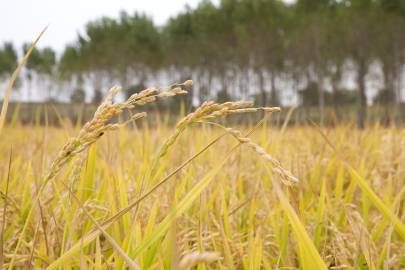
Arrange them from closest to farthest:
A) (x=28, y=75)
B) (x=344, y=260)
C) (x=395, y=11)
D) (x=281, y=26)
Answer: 1. (x=344, y=260)
2. (x=395, y=11)
3. (x=281, y=26)
4. (x=28, y=75)

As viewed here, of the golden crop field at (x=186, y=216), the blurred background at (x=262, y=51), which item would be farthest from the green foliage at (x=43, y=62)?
the golden crop field at (x=186, y=216)

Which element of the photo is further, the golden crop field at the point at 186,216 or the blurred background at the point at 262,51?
the blurred background at the point at 262,51

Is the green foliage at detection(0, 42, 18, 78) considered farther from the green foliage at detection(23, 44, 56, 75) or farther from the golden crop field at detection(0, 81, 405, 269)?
the golden crop field at detection(0, 81, 405, 269)

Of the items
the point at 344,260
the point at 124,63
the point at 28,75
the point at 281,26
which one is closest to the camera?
the point at 344,260

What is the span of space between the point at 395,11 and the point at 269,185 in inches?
963

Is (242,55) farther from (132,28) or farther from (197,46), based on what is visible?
(132,28)

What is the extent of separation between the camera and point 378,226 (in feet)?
3.91

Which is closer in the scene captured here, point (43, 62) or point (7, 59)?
point (43, 62)

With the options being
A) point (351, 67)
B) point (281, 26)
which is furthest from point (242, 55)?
point (351, 67)

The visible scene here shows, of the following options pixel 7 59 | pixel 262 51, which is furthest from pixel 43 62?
pixel 262 51

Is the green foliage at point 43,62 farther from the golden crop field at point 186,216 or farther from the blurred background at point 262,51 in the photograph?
the golden crop field at point 186,216

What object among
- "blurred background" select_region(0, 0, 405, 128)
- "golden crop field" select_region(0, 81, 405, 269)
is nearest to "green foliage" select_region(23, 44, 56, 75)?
"blurred background" select_region(0, 0, 405, 128)

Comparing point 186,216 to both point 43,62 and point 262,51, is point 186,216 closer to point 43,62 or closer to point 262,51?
point 262,51

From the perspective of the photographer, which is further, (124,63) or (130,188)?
(124,63)
